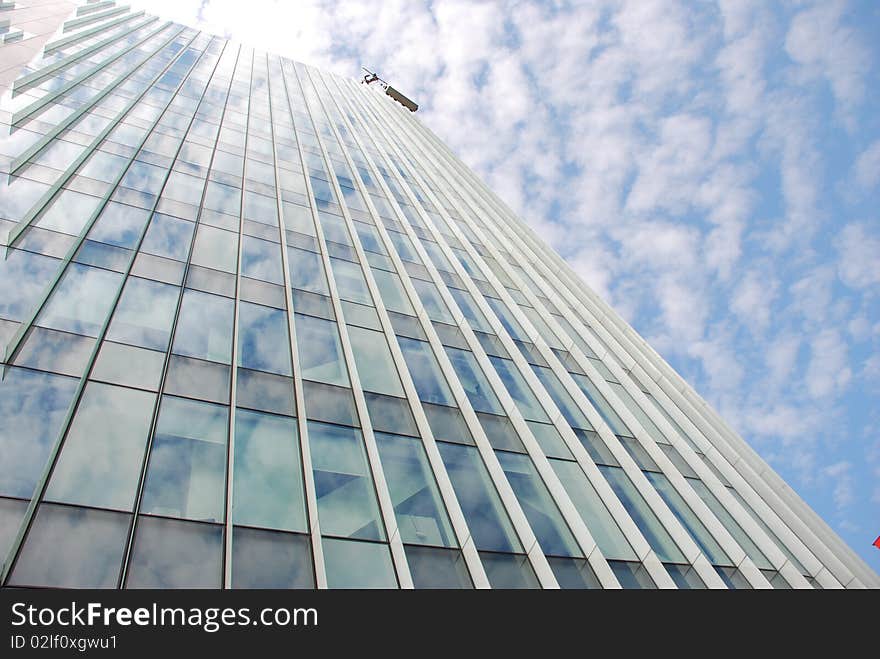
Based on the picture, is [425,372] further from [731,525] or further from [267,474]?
[731,525]

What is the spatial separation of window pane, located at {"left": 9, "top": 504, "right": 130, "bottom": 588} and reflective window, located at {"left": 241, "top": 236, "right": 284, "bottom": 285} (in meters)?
9.40

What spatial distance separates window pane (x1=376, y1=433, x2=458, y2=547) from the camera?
11.1 meters

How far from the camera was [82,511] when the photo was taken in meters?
8.76

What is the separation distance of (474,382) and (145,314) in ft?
28.6

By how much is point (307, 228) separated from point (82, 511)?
565 inches

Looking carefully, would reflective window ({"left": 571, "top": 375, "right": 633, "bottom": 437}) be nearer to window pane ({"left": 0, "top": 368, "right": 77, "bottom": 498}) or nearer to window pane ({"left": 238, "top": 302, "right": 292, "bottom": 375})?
window pane ({"left": 238, "top": 302, "right": 292, "bottom": 375})

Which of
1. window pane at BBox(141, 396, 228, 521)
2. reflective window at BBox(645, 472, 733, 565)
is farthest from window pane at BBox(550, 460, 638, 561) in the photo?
window pane at BBox(141, 396, 228, 521)

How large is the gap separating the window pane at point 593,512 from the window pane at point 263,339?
24.0ft

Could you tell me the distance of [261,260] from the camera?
18078 millimetres

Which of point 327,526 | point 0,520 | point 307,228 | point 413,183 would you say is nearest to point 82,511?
point 0,520

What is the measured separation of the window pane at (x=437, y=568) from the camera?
33.7ft

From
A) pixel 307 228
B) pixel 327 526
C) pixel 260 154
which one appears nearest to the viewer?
pixel 327 526

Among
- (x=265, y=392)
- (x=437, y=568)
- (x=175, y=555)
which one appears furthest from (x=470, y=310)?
(x=175, y=555)
